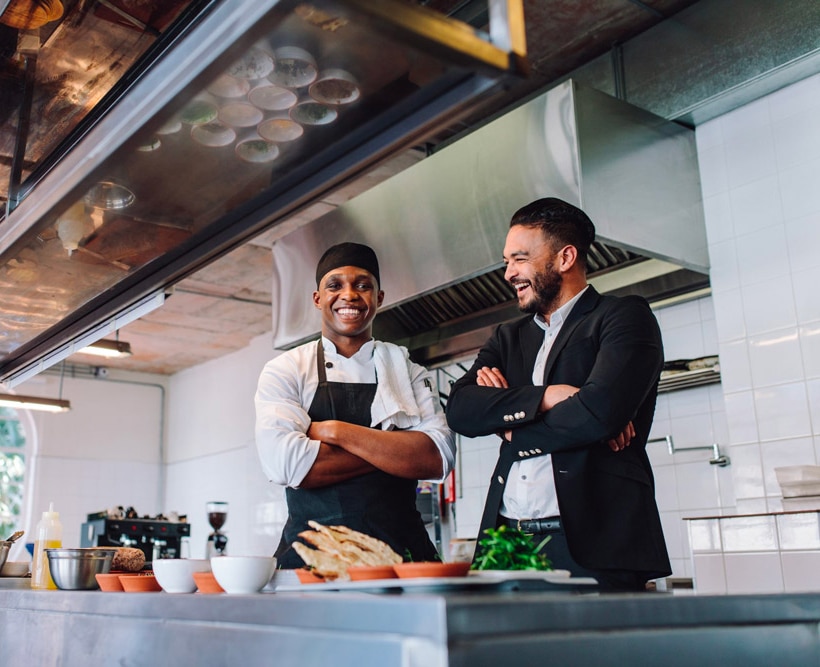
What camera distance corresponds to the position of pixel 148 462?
1056 centimetres

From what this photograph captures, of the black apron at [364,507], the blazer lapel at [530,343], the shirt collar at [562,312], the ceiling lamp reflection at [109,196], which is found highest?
the ceiling lamp reflection at [109,196]

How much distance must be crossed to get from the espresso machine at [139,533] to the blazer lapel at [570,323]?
556 cm

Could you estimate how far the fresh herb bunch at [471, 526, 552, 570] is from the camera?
1.19 metres

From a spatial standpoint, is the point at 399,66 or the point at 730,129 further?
the point at 730,129

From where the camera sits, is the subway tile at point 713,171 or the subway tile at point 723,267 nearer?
the subway tile at point 723,267

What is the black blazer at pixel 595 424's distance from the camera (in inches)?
70.7

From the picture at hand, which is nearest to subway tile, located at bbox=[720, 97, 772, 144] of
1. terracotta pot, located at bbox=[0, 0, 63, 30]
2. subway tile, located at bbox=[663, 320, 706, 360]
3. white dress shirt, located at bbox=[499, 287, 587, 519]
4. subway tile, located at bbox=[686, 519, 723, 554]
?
subway tile, located at bbox=[663, 320, 706, 360]

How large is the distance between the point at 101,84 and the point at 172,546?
6020 mm

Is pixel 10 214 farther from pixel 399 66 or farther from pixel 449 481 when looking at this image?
pixel 449 481

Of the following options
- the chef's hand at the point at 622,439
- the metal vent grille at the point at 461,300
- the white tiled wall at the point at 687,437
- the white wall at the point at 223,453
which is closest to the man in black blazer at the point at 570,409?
the chef's hand at the point at 622,439

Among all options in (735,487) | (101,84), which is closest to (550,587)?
(101,84)

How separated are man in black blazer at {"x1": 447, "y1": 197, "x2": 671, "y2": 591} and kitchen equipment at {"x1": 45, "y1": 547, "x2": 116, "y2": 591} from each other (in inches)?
32.5

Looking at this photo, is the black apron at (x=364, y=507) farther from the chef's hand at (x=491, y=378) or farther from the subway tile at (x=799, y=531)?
the subway tile at (x=799, y=531)

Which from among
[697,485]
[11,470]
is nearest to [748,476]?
[697,485]
